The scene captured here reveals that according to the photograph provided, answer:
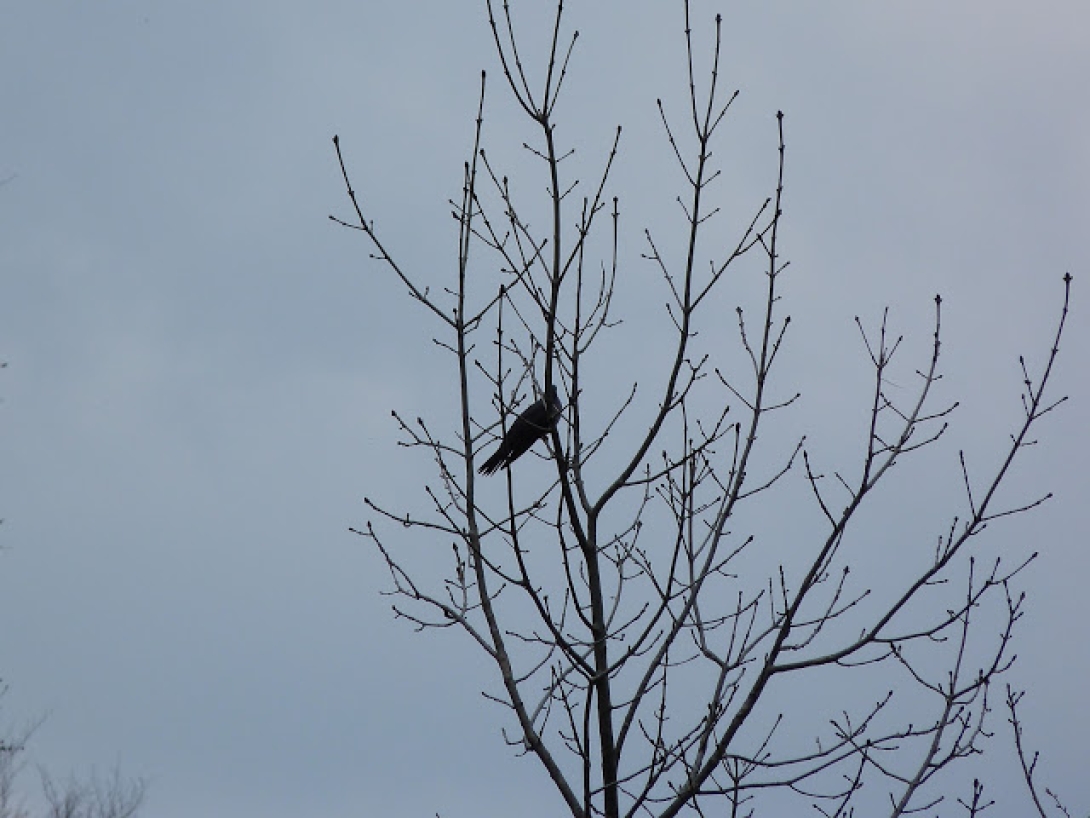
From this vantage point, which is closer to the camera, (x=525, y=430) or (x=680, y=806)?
(x=680, y=806)

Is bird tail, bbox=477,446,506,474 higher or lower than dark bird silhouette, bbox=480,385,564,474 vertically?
higher

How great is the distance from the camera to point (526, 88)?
4.09 metres

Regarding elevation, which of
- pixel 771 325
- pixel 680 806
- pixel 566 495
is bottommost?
pixel 680 806

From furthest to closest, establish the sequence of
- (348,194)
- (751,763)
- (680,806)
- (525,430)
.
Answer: (525,430), (348,194), (751,763), (680,806)

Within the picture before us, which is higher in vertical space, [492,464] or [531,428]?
[492,464]

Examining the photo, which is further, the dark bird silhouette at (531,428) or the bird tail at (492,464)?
the bird tail at (492,464)

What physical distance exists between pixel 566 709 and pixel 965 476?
129 cm

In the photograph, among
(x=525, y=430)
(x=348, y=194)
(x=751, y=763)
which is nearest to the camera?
(x=751, y=763)

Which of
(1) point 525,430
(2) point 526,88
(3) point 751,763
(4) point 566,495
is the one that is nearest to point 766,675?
(3) point 751,763

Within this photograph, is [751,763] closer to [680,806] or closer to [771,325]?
[680,806]

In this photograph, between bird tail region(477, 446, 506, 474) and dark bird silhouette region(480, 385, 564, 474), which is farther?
bird tail region(477, 446, 506, 474)

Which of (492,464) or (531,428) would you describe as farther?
(492,464)

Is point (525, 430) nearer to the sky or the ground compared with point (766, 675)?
nearer to the sky

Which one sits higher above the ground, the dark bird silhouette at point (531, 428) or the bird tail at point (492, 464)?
the bird tail at point (492, 464)
